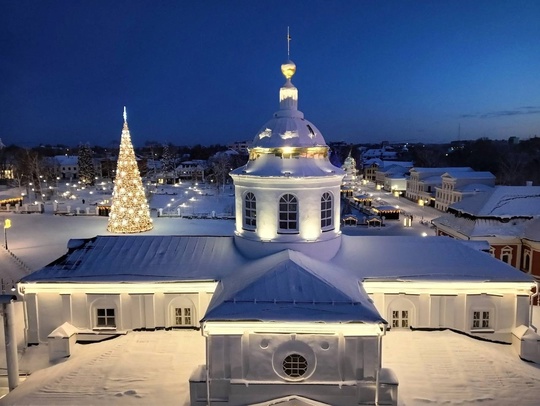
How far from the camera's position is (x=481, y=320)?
15688 millimetres

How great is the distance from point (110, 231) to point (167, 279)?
22.9 m

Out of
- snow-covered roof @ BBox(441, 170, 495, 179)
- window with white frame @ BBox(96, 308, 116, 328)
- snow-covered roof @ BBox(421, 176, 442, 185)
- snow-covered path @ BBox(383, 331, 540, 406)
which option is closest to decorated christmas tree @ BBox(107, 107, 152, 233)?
window with white frame @ BBox(96, 308, 116, 328)

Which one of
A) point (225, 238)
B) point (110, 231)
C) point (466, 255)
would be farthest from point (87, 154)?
point (466, 255)

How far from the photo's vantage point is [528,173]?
7044cm

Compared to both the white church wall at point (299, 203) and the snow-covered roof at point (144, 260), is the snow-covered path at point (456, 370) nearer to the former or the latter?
the white church wall at point (299, 203)

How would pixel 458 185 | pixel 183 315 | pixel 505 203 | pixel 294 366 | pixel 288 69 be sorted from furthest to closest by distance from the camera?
pixel 458 185, pixel 505 203, pixel 288 69, pixel 183 315, pixel 294 366

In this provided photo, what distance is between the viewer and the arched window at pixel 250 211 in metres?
16.9

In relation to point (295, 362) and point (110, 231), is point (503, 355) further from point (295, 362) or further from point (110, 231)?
point (110, 231)

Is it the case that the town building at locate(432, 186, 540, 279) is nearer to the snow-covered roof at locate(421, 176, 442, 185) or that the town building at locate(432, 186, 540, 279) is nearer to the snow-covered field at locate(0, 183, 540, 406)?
the snow-covered field at locate(0, 183, 540, 406)

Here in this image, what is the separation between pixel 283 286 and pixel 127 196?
2631cm

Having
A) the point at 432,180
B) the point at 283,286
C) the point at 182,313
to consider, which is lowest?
the point at 182,313

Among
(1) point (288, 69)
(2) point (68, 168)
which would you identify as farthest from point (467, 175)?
(2) point (68, 168)

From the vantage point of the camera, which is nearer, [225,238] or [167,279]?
[167,279]

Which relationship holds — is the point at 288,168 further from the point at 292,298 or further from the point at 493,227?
the point at 493,227
